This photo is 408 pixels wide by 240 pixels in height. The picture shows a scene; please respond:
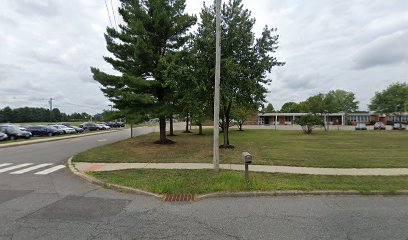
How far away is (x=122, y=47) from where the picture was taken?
766 inches

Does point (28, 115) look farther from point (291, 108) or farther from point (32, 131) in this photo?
point (291, 108)

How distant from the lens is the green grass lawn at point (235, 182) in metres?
6.88

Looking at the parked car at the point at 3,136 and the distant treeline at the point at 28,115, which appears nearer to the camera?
the parked car at the point at 3,136

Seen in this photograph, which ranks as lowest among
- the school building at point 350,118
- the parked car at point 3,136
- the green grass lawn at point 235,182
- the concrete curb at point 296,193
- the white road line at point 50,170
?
the white road line at point 50,170

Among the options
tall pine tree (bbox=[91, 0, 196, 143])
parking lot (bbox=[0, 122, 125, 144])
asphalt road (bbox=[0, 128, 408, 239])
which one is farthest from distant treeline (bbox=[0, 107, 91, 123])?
asphalt road (bbox=[0, 128, 408, 239])

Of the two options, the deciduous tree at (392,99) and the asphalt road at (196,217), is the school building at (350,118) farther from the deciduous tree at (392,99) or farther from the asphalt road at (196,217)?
the asphalt road at (196,217)

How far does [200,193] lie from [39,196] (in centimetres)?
406

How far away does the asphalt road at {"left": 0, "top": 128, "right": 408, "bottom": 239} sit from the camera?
4.39m

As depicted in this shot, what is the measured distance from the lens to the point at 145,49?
691 inches

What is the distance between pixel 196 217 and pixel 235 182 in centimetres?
229

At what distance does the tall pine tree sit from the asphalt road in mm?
11617

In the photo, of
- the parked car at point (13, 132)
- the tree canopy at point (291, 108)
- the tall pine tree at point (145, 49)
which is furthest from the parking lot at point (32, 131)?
the tree canopy at point (291, 108)

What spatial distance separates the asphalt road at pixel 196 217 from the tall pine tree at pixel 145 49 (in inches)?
457

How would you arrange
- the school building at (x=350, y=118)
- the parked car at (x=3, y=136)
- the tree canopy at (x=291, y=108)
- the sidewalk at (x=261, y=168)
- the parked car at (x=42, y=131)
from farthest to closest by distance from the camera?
1. the tree canopy at (x=291, y=108)
2. the school building at (x=350, y=118)
3. the parked car at (x=42, y=131)
4. the parked car at (x=3, y=136)
5. the sidewalk at (x=261, y=168)
